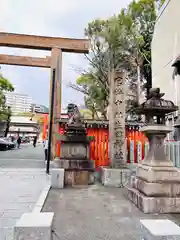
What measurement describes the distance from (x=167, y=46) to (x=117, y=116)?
32.9 feet

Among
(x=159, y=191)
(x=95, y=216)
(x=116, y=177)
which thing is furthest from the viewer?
(x=116, y=177)

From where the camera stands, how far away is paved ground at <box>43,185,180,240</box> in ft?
11.2

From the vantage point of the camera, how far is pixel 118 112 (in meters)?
7.68

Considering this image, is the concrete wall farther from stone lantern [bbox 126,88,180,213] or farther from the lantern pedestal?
stone lantern [bbox 126,88,180,213]

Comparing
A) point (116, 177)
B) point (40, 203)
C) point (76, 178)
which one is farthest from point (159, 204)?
point (76, 178)

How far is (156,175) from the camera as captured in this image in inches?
190

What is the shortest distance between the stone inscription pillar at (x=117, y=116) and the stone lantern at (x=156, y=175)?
1.99 meters

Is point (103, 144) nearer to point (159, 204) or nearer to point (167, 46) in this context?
point (159, 204)

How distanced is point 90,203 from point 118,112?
143 inches

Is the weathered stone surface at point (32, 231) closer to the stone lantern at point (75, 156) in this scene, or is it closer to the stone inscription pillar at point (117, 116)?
the stone lantern at point (75, 156)

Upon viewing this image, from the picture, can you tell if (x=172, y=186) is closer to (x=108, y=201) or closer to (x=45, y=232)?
(x=108, y=201)

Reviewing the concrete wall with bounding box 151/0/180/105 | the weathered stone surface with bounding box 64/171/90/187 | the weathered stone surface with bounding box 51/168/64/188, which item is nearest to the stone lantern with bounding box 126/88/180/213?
the weathered stone surface with bounding box 64/171/90/187

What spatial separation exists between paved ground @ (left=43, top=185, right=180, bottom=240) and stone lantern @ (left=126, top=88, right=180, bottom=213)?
A: 0.27 meters

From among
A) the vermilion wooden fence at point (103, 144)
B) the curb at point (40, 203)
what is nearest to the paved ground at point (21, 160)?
the vermilion wooden fence at point (103, 144)
